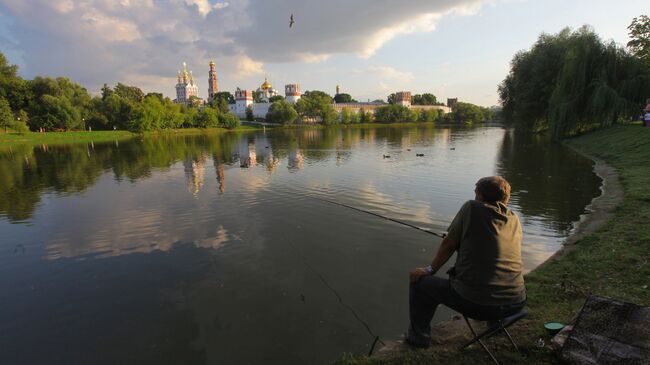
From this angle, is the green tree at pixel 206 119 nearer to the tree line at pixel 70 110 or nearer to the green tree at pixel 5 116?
the tree line at pixel 70 110

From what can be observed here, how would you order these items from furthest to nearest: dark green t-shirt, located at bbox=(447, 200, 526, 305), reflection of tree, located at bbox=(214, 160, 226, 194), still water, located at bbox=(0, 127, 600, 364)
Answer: reflection of tree, located at bbox=(214, 160, 226, 194) → still water, located at bbox=(0, 127, 600, 364) → dark green t-shirt, located at bbox=(447, 200, 526, 305)

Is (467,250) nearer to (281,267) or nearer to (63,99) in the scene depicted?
(281,267)

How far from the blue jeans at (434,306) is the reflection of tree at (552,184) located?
24.2 feet

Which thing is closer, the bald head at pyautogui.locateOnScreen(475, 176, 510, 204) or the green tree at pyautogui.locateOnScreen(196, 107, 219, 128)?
the bald head at pyautogui.locateOnScreen(475, 176, 510, 204)

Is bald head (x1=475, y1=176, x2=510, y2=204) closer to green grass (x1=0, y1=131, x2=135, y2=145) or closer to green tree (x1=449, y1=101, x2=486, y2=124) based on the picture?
green grass (x1=0, y1=131, x2=135, y2=145)

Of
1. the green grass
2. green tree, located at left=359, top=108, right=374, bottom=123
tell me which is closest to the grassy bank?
the green grass

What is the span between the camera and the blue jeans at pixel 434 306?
3.42m

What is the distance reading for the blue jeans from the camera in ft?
11.2

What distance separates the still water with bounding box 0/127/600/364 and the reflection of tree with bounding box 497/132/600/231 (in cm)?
12

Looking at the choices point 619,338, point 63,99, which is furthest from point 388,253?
point 63,99

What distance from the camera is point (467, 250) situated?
11.2 feet

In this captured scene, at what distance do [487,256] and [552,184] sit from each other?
1463cm

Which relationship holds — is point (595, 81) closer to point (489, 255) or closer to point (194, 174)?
point (194, 174)

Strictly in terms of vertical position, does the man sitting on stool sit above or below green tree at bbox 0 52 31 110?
below
